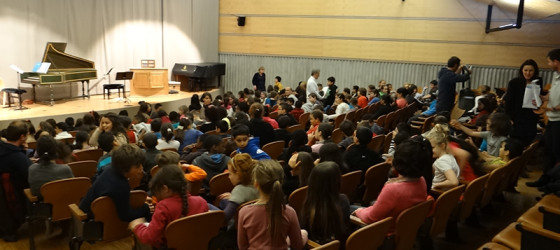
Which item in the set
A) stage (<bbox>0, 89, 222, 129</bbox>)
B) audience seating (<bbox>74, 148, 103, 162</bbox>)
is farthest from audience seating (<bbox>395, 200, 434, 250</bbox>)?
stage (<bbox>0, 89, 222, 129</bbox>)

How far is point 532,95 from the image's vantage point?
204 inches

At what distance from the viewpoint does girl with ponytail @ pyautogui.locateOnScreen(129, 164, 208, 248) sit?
8.86ft

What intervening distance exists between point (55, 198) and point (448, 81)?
6018mm

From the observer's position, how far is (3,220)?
12.9 ft

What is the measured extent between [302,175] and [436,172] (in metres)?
1.34

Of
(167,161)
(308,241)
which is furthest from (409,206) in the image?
(167,161)

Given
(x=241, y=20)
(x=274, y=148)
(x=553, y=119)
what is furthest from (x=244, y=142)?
(x=241, y=20)

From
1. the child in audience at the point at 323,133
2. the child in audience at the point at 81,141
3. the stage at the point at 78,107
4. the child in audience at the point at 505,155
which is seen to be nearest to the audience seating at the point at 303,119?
the child in audience at the point at 323,133

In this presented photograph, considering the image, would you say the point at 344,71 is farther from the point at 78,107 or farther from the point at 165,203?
the point at 165,203

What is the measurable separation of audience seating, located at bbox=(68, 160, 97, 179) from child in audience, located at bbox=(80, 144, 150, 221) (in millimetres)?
1276

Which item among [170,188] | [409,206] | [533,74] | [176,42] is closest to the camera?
[170,188]

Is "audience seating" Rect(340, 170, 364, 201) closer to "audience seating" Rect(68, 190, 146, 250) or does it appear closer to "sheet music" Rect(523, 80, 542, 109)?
"audience seating" Rect(68, 190, 146, 250)

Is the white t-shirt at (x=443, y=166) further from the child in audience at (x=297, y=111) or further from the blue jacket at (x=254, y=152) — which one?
the child in audience at (x=297, y=111)

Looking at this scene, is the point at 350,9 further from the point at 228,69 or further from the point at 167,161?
the point at 167,161
